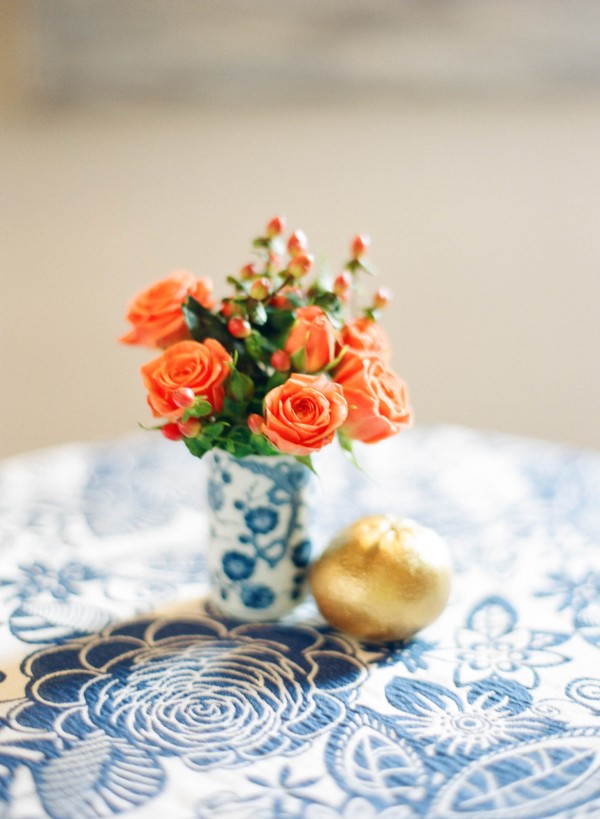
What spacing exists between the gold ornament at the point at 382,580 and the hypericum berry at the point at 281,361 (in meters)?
0.18

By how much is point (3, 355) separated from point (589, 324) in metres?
1.45

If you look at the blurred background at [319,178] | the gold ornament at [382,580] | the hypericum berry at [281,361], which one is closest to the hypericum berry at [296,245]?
the hypericum berry at [281,361]

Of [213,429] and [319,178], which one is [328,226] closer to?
[319,178]

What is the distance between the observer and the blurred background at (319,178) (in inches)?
71.1

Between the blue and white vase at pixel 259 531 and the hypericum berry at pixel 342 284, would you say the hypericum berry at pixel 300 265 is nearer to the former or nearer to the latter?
the hypericum berry at pixel 342 284

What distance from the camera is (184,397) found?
2.41ft

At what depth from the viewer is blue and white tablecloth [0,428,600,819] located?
0.63m

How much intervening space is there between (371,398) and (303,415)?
0.25 feet

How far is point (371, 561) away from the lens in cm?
79

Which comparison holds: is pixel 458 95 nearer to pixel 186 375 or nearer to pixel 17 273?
pixel 17 273

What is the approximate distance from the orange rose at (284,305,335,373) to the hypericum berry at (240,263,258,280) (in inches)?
3.0

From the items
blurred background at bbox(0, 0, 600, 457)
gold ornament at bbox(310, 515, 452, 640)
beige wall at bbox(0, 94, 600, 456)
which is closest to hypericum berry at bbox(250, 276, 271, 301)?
gold ornament at bbox(310, 515, 452, 640)

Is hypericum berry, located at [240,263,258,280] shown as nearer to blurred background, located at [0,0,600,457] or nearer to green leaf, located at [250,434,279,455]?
green leaf, located at [250,434,279,455]

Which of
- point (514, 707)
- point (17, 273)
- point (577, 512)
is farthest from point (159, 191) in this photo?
point (514, 707)
